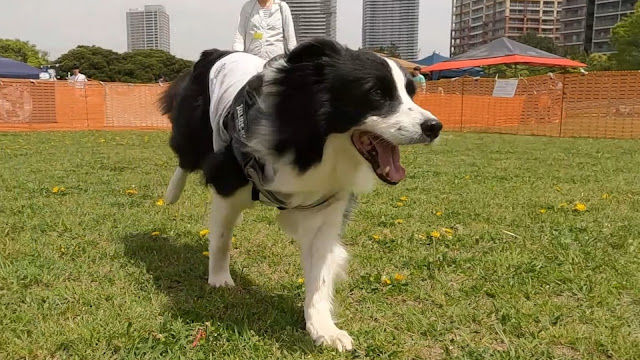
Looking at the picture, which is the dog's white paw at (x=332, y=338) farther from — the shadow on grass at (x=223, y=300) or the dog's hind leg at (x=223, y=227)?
the dog's hind leg at (x=223, y=227)

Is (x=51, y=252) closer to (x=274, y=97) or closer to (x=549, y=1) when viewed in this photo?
(x=274, y=97)

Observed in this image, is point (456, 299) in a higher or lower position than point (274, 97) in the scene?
lower

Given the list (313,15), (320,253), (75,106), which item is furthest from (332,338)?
(75,106)

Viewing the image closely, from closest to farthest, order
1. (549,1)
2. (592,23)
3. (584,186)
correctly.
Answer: (584,186)
(592,23)
(549,1)

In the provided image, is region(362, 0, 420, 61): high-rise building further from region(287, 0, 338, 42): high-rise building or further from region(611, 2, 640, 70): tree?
region(287, 0, 338, 42): high-rise building

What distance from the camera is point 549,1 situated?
396 ft

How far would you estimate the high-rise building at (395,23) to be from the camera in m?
50.3

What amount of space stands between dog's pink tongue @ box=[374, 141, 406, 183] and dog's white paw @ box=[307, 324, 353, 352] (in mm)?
719

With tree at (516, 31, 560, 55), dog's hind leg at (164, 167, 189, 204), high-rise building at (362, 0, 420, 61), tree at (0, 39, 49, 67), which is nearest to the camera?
dog's hind leg at (164, 167, 189, 204)

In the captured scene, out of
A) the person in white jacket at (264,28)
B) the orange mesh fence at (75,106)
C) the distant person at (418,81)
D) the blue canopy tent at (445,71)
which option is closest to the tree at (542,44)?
the blue canopy tent at (445,71)

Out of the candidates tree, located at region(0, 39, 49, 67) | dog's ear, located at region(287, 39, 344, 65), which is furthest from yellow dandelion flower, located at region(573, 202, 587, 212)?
tree, located at region(0, 39, 49, 67)

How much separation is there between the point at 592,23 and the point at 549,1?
2307 cm

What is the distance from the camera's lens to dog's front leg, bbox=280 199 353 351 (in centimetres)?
264

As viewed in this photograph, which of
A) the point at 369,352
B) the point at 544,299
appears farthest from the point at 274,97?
the point at 544,299
